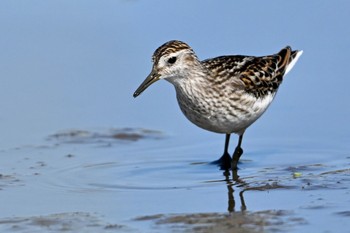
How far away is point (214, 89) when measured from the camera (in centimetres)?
1052

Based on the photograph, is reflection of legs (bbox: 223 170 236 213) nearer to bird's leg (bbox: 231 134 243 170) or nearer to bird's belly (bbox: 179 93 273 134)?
bird's leg (bbox: 231 134 243 170)

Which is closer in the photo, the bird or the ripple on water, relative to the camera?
the ripple on water

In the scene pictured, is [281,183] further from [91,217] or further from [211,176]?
[91,217]

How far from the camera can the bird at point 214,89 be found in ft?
33.7

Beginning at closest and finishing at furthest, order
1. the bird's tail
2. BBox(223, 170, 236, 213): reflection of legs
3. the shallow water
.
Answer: the shallow water
BBox(223, 170, 236, 213): reflection of legs
the bird's tail

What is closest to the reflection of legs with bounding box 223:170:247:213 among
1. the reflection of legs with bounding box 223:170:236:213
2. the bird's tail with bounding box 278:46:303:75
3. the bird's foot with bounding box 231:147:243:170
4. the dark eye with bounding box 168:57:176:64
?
the reflection of legs with bounding box 223:170:236:213

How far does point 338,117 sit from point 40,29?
462 centimetres

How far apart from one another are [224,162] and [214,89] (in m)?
0.76

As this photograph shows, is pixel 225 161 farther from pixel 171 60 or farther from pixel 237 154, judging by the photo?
pixel 171 60

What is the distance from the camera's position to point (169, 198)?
9.10m

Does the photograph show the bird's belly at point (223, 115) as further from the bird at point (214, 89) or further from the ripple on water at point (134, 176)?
the ripple on water at point (134, 176)

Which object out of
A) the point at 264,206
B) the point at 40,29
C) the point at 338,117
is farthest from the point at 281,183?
the point at 40,29

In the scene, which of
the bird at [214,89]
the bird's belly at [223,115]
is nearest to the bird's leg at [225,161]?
the bird at [214,89]

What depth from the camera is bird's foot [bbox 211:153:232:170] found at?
10367mm
